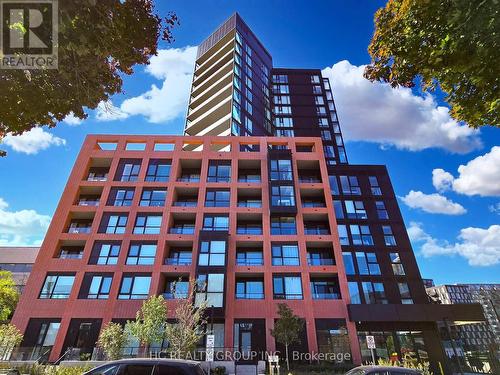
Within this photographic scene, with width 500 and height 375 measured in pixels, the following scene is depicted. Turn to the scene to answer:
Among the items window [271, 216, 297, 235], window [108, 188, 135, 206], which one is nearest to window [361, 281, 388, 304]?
window [271, 216, 297, 235]

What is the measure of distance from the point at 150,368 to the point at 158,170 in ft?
91.0

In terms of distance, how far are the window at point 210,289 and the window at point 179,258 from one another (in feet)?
8.30

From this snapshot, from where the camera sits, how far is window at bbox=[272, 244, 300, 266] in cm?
2758

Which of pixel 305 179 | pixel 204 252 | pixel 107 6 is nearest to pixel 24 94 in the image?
pixel 107 6

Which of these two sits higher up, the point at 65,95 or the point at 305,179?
the point at 305,179

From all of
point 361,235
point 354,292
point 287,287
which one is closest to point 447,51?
point 287,287

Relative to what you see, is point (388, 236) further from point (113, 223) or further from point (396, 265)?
point (113, 223)

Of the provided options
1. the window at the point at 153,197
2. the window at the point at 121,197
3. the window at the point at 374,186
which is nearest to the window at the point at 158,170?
the window at the point at 153,197

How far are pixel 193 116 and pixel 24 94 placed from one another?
47375 millimetres

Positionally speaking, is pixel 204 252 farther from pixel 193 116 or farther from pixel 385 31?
pixel 193 116

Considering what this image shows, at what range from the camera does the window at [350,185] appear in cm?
3709

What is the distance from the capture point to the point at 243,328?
79.3 ft

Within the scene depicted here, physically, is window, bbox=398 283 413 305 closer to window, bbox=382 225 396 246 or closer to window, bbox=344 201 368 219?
window, bbox=382 225 396 246

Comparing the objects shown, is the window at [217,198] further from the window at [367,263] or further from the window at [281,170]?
the window at [367,263]
